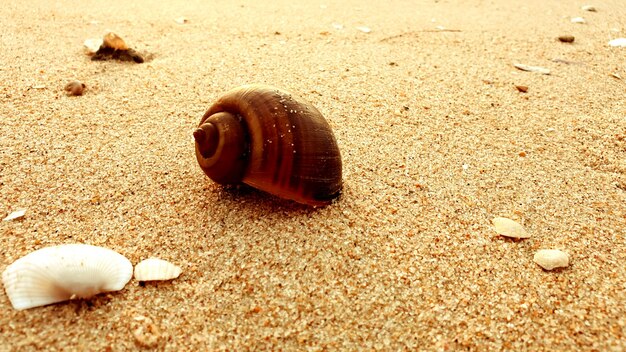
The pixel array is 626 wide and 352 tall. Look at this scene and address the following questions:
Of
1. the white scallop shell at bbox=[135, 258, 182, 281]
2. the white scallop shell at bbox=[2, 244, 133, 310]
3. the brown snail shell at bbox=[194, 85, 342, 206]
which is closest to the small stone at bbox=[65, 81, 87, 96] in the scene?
the brown snail shell at bbox=[194, 85, 342, 206]

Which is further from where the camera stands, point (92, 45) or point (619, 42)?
point (619, 42)

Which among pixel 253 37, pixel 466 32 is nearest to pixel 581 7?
pixel 466 32

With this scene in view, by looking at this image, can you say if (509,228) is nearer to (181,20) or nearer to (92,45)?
(92,45)

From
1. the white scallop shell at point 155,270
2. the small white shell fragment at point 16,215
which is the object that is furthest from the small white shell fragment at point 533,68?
the small white shell fragment at point 16,215

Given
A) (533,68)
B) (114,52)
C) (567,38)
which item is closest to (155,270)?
(114,52)

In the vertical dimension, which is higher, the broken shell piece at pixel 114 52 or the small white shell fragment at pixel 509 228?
the broken shell piece at pixel 114 52

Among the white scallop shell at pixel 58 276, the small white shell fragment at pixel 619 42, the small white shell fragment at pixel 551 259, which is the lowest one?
the small white shell fragment at pixel 551 259

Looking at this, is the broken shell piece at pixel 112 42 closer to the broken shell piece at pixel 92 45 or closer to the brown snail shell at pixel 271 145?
the broken shell piece at pixel 92 45

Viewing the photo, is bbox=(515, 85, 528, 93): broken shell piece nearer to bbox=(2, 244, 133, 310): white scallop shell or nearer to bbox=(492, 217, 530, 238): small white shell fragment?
bbox=(492, 217, 530, 238): small white shell fragment
